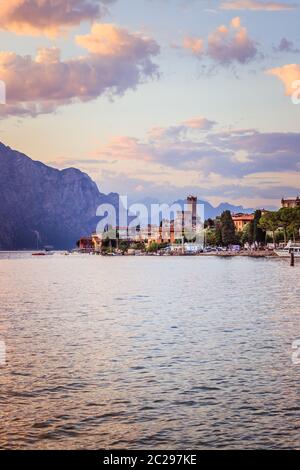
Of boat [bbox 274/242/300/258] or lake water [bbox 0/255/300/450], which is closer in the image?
lake water [bbox 0/255/300/450]

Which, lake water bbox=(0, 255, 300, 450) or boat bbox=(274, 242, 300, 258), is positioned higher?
boat bbox=(274, 242, 300, 258)

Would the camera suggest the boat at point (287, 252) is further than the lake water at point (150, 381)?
Yes

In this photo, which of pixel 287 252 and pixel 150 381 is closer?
pixel 150 381

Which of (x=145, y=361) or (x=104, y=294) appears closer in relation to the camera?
(x=145, y=361)

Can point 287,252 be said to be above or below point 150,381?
above

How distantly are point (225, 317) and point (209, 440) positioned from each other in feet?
73.5

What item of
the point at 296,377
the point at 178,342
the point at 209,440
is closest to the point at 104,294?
the point at 178,342

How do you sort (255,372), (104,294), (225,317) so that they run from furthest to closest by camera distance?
(104,294) < (225,317) < (255,372)

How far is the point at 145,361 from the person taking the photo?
23.3 meters

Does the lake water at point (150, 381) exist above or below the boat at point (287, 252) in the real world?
below
